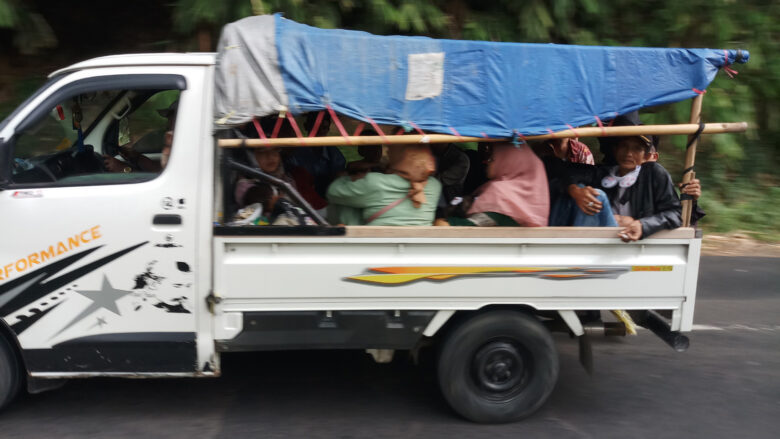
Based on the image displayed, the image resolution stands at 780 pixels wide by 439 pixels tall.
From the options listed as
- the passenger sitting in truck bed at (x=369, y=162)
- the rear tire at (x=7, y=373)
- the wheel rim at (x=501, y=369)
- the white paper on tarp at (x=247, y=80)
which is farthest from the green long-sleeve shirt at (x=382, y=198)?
the rear tire at (x=7, y=373)

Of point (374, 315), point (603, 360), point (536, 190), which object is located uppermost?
point (536, 190)

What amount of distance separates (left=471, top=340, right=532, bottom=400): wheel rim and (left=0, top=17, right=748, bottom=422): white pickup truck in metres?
0.06

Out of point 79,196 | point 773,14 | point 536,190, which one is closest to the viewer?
point 79,196

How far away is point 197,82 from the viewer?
366 cm

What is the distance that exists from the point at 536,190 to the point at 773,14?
6.32m

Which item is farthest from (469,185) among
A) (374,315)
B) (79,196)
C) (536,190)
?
(79,196)

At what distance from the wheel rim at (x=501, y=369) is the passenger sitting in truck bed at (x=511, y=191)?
2.27 ft

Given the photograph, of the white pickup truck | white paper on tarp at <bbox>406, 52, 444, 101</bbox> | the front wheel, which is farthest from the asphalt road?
white paper on tarp at <bbox>406, 52, 444, 101</bbox>

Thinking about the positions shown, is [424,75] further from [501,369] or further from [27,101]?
[27,101]

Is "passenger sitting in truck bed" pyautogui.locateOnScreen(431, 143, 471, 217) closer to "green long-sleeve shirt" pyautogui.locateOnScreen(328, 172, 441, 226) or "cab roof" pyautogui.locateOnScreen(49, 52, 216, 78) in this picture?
"green long-sleeve shirt" pyautogui.locateOnScreen(328, 172, 441, 226)

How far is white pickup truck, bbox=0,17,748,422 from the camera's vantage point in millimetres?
3584

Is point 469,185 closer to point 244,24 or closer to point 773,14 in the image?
point 244,24

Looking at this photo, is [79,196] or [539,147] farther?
[539,147]

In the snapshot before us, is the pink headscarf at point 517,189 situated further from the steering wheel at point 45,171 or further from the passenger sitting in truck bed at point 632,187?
the steering wheel at point 45,171
